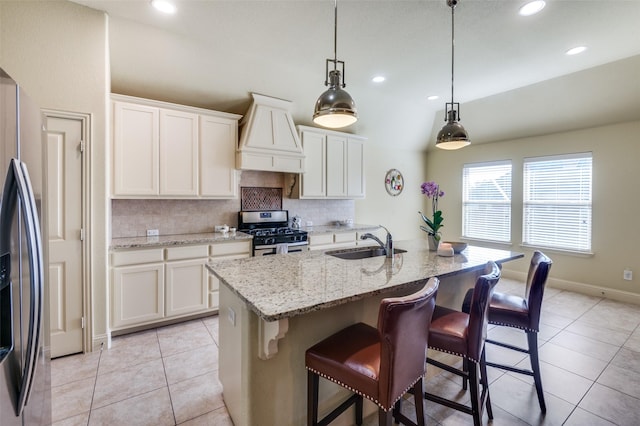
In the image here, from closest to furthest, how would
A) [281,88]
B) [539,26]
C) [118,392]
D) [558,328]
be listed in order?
1. [118,392]
2. [539,26]
3. [558,328]
4. [281,88]

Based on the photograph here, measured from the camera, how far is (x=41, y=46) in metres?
2.42

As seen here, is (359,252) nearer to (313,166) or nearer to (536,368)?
(536,368)

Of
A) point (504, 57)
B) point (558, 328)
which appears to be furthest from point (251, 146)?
point (558, 328)

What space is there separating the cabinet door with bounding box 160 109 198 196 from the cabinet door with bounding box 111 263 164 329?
3.00ft

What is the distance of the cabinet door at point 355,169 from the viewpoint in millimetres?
5008

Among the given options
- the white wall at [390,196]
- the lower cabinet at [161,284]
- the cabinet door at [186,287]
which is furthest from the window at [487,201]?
the cabinet door at [186,287]

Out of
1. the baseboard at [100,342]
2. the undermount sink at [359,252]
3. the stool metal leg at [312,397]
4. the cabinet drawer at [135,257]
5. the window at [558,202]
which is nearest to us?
the stool metal leg at [312,397]

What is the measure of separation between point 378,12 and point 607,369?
358 centimetres

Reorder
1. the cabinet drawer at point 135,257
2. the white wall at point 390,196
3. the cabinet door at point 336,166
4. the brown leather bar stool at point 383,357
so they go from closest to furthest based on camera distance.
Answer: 1. the brown leather bar stool at point 383,357
2. the cabinet drawer at point 135,257
3. the cabinet door at point 336,166
4. the white wall at point 390,196

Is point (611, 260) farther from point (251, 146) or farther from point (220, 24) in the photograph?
point (220, 24)

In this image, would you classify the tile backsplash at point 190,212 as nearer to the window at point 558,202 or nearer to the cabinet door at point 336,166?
→ the cabinet door at point 336,166

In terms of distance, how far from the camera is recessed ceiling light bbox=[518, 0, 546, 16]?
2387mm

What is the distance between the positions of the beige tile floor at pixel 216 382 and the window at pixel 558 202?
1.65 meters

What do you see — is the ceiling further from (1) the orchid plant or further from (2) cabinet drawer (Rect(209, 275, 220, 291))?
(2) cabinet drawer (Rect(209, 275, 220, 291))
